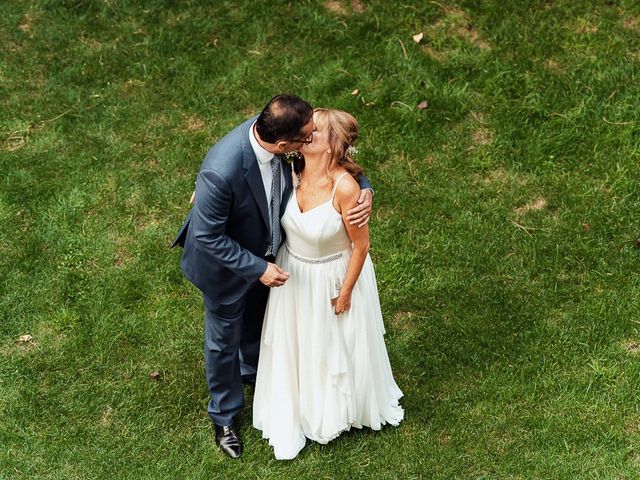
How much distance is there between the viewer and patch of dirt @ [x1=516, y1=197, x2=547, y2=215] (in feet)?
24.5

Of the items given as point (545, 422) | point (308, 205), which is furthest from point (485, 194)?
point (308, 205)

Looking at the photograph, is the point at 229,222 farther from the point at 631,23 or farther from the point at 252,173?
the point at 631,23

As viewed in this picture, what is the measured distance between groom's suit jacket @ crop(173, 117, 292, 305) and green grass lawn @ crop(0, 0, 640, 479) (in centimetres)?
132

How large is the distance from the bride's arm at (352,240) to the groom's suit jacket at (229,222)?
374mm

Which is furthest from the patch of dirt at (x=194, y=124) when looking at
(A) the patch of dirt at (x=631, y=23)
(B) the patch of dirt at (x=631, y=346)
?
(B) the patch of dirt at (x=631, y=346)

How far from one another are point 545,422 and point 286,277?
2.06 m

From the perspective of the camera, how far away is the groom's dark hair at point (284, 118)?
496 centimetres

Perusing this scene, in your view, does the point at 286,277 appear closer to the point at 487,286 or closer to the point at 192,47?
the point at 487,286

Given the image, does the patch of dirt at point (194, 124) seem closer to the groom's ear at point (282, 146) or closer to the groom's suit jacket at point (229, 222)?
the groom's suit jacket at point (229, 222)

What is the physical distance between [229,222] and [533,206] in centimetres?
311

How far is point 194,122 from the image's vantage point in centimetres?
841

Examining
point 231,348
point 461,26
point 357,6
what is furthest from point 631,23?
point 231,348

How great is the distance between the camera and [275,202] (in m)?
5.36

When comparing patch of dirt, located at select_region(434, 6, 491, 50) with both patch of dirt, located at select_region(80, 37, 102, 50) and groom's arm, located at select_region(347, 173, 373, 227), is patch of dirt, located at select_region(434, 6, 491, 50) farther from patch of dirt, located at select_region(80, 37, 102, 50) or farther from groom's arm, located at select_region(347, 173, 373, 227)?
groom's arm, located at select_region(347, 173, 373, 227)
